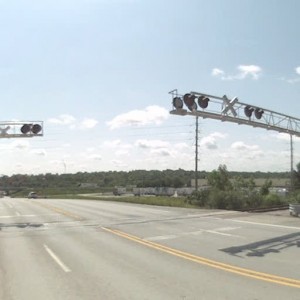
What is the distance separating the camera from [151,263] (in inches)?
500

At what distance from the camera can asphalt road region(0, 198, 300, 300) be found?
9.38 meters

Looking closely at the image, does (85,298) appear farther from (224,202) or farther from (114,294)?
(224,202)

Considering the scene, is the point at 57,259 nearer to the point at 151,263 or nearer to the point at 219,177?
the point at 151,263

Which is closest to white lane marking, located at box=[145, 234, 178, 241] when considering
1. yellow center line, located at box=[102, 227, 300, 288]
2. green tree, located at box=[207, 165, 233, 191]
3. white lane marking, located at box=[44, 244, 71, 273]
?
yellow center line, located at box=[102, 227, 300, 288]

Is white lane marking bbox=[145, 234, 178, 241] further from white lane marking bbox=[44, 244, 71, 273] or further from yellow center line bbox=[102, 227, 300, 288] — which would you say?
white lane marking bbox=[44, 244, 71, 273]

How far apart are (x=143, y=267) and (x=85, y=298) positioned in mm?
3394

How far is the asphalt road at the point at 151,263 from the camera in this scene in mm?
9375

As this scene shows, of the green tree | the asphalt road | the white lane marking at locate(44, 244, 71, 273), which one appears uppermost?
the green tree

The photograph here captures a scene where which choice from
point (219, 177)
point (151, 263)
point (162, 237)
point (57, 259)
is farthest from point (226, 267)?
point (219, 177)

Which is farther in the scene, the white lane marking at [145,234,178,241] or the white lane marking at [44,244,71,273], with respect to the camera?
the white lane marking at [145,234,178,241]

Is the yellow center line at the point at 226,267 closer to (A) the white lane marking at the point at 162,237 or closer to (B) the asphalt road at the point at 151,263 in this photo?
(B) the asphalt road at the point at 151,263

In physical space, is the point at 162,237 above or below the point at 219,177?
below

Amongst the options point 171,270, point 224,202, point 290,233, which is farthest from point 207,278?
point 224,202

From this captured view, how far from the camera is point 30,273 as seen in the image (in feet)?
38.5
